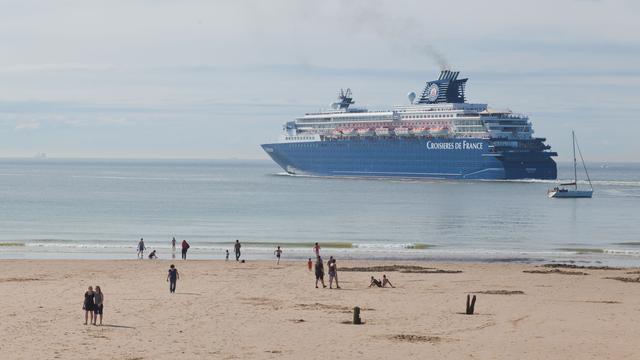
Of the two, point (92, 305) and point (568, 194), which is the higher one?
point (568, 194)

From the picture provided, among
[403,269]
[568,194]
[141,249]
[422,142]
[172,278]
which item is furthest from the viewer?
[422,142]

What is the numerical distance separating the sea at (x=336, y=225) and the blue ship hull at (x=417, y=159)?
9.94 m

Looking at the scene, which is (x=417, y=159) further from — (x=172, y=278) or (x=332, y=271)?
(x=172, y=278)

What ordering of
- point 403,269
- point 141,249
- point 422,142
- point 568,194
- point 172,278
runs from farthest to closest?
1. point 422,142
2. point 568,194
3. point 141,249
4. point 403,269
5. point 172,278

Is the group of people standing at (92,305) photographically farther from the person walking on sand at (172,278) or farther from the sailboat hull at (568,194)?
the sailboat hull at (568,194)

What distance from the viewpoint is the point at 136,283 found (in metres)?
32.9

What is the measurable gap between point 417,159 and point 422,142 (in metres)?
2.45


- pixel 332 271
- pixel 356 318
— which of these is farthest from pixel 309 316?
pixel 332 271

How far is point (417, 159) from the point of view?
446 feet

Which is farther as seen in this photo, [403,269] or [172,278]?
[403,269]

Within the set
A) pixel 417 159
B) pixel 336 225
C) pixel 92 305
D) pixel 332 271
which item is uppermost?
pixel 417 159

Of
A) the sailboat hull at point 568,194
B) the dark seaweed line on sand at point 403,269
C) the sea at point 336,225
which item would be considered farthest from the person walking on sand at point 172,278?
the sailboat hull at point 568,194

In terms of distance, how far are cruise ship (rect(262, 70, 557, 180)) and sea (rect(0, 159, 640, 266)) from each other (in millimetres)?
11586

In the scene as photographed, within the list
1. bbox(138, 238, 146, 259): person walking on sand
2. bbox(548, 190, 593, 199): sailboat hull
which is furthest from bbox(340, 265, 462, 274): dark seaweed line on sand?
bbox(548, 190, 593, 199): sailboat hull
